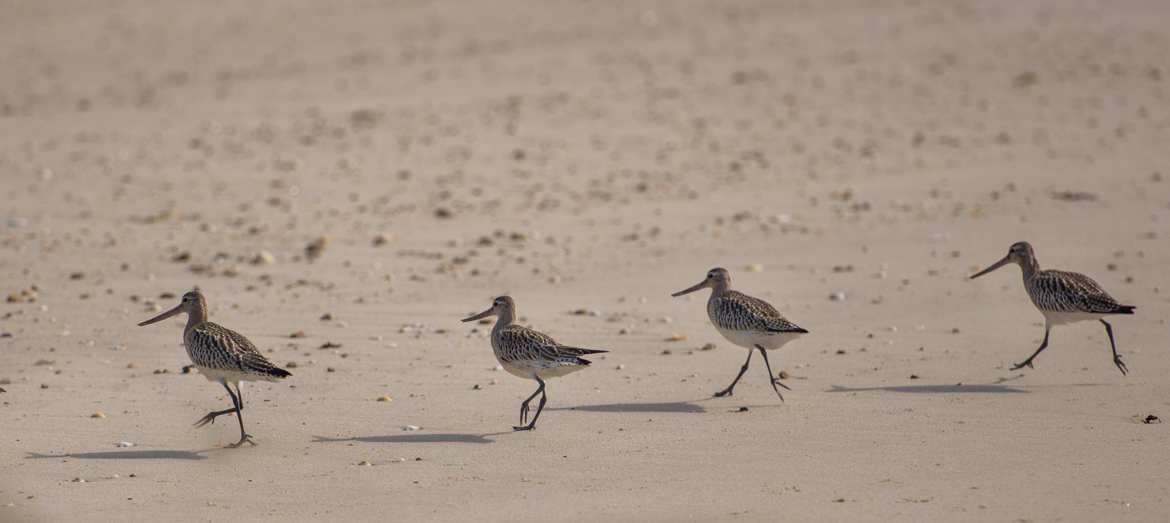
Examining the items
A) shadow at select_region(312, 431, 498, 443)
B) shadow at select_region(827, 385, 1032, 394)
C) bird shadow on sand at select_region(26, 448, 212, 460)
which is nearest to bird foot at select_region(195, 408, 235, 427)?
bird shadow on sand at select_region(26, 448, 212, 460)

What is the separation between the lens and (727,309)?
28.6 ft

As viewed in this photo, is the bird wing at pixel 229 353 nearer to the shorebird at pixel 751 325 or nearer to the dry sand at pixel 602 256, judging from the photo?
the dry sand at pixel 602 256

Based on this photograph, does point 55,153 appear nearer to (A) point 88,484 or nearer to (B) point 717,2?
(A) point 88,484

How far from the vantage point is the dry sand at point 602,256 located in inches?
280

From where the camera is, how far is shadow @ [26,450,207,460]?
24.2 ft

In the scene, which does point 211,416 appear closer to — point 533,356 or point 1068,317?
point 533,356

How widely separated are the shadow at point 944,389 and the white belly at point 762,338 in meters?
0.54

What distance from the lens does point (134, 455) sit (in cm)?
745

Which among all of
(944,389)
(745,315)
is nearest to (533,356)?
(745,315)

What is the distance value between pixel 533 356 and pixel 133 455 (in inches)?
95.9

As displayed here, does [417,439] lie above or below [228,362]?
below

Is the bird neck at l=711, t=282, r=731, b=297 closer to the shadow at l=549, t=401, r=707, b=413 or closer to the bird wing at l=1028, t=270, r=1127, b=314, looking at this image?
the shadow at l=549, t=401, r=707, b=413

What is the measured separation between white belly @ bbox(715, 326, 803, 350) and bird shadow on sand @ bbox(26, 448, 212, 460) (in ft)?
11.5

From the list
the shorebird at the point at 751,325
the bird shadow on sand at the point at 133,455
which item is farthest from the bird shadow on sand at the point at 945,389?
the bird shadow on sand at the point at 133,455
